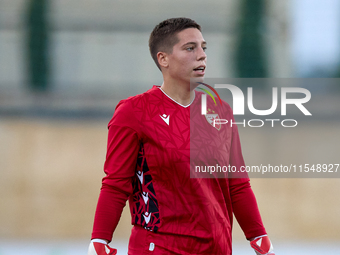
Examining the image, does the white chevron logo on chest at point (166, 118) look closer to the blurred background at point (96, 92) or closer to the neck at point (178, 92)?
the neck at point (178, 92)

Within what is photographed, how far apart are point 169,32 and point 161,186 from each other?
0.46 metres

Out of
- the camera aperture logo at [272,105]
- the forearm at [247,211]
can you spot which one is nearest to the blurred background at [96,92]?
the camera aperture logo at [272,105]

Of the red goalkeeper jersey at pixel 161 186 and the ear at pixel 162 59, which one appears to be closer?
the red goalkeeper jersey at pixel 161 186

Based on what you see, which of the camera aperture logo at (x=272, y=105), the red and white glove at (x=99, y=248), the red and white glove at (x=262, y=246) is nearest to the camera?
the red and white glove at (x=99, y=248)

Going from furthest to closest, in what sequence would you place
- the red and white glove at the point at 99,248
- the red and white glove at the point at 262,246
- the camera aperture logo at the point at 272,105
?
the camera aperture logo at the point at 272,105
the red and white glove at the point at 262,246
the red and white glove at the point at 99,248

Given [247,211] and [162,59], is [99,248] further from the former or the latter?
[162,59]

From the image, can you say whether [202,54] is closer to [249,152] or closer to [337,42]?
[249,152]

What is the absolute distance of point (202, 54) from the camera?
1.22 m

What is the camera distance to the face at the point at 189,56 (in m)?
1.22

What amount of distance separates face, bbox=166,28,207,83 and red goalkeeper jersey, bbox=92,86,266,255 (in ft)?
0.37

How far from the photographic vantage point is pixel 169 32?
1.25m

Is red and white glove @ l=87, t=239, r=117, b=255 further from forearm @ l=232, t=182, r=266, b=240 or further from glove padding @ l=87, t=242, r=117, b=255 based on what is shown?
forearm @ l=232, t=182, r=266, b=240

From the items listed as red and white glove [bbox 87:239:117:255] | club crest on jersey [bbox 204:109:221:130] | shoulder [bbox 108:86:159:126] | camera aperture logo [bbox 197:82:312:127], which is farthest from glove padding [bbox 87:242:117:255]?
camera aperture logo [bbox 197:82:312:127]

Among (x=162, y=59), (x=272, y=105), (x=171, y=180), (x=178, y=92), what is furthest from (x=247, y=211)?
(x=272, y=105)
